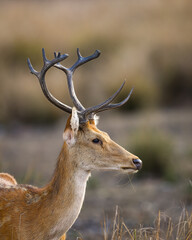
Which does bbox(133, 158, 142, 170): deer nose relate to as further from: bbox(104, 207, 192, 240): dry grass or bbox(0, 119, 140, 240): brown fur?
bbox(104, 207, 192, 240): dry grass

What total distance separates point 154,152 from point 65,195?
636 centimetres

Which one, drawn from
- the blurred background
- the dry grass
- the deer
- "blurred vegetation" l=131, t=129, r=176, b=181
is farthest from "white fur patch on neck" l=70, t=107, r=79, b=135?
"blurred vegetation" l=131, t=129, r=176, b=181

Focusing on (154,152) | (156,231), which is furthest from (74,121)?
(154,152)

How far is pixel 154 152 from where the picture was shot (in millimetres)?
11094

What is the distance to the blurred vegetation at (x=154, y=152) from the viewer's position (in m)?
10.9

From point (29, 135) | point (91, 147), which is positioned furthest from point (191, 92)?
point (91, 147)

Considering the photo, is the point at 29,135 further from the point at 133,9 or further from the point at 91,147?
the point at 133,9

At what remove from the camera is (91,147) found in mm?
5066

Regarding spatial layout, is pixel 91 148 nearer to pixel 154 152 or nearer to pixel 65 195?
pixel 65 195

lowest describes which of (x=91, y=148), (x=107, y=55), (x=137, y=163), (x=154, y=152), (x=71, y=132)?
(x=154, y=152)

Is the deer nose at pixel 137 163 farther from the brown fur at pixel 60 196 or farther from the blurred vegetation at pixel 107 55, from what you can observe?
the blurred vegetation at pixel 107 55

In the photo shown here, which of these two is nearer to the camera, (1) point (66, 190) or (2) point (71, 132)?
(1) point (66, 190)

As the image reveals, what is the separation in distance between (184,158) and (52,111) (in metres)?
4.93

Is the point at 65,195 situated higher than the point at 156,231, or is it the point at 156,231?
the point at 65,195
